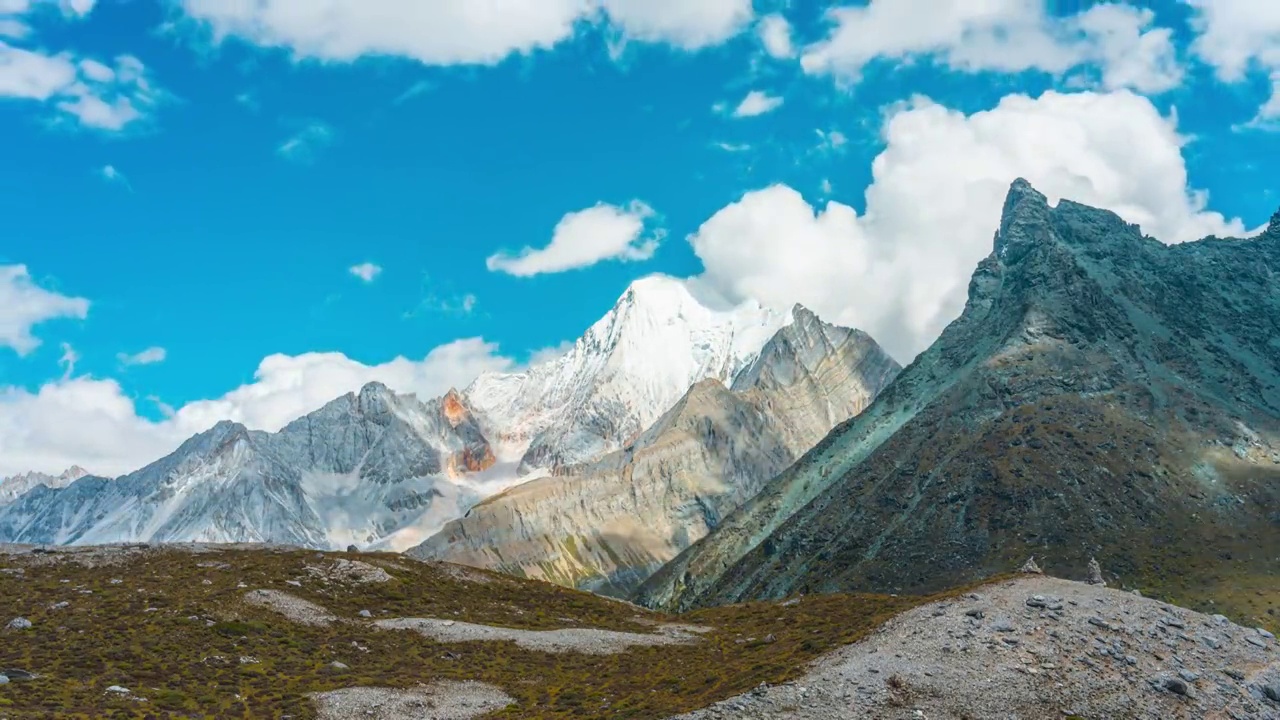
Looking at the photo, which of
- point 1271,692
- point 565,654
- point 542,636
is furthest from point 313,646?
point 1271,692

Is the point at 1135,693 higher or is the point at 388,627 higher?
the point at 388,627

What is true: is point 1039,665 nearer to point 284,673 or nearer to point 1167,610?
point 1167,610

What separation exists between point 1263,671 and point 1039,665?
18.0 m

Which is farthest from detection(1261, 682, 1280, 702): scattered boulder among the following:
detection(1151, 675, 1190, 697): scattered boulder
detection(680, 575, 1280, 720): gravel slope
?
detection(1151, 675, 1190, 697): scattered boulder

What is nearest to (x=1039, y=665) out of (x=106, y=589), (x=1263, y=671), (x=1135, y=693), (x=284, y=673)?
(x=1135, y=693)

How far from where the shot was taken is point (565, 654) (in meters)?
93.8

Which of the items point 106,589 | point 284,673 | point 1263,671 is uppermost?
point 106,589

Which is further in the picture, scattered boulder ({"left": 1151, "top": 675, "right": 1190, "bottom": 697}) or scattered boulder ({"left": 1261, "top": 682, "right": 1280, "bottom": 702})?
scattered boulder ({"left": 1261, "top": 682, "right": 1280, "bottom": 702})

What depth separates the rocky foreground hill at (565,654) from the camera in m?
63.4

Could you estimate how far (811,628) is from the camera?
92.2 metres

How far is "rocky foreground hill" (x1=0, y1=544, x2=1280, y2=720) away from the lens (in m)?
63.4

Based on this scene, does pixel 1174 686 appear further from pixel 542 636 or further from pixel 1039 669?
pixel 542 636

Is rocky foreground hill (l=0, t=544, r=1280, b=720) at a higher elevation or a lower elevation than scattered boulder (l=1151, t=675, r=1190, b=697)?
higher

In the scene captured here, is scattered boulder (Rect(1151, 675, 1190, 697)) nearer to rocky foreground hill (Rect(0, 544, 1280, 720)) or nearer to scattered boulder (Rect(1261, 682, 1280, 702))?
rocky foreground hill (Rect(0, 544, 1280, 720))
